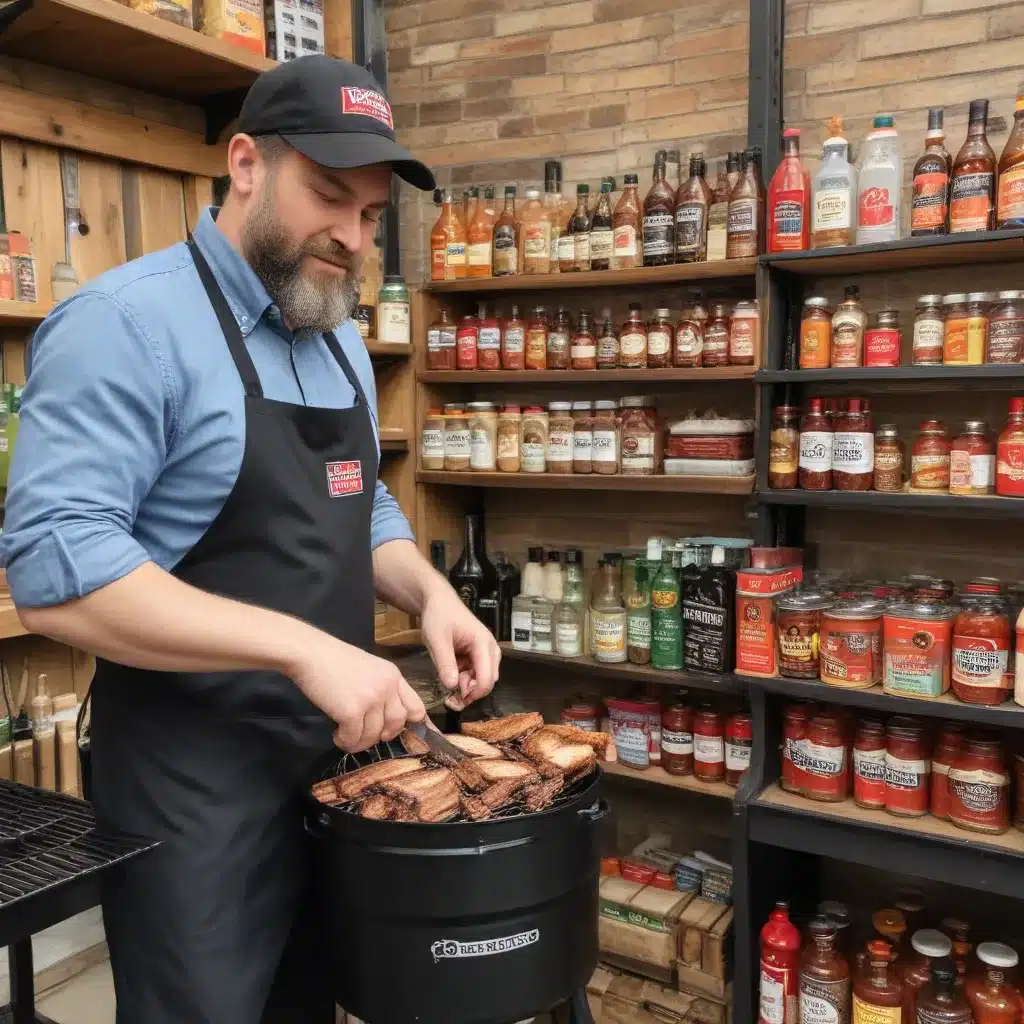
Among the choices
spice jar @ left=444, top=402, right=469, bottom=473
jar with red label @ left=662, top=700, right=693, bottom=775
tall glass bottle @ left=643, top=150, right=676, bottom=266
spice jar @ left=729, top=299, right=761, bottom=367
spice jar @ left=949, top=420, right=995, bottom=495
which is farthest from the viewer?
spice jar @ left=444, top=402, right=469, bottom=473

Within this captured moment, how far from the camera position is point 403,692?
1.17 meters

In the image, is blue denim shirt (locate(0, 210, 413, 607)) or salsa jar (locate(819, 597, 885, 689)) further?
salsa jar (locate(819, 597, 885, 689))

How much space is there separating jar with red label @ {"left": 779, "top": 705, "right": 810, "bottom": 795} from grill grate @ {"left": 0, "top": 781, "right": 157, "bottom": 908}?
1.65 meters

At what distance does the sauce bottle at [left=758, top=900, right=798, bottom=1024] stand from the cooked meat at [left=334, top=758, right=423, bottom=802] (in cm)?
138

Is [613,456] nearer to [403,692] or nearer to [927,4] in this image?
[927,4]

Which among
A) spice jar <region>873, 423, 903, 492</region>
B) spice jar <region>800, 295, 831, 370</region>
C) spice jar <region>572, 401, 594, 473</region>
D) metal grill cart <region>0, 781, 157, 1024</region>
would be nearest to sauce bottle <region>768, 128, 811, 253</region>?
spice jar <region>800, 295, 831, 370</region>

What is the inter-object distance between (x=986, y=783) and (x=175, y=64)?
264cm

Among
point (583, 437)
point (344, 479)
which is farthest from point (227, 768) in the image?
point (583, 437)

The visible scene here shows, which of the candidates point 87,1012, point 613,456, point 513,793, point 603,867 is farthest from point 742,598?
point 87,1012

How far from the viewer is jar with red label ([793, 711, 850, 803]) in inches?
92.8

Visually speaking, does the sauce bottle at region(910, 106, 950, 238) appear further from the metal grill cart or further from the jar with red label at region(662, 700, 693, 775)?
the metal grill cart

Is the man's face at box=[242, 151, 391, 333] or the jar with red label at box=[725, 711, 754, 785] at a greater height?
the man's face at box=[242, 151, 391, 333]

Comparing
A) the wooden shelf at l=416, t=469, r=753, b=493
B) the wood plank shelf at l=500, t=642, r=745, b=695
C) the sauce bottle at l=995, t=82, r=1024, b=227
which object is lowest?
the wood plank shelf at l=500, t=642, r=745, b=695

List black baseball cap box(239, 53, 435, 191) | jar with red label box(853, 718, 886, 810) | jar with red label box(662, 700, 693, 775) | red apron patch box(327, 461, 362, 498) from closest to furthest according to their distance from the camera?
black baseball cap box(239, 53, 435, 191), red apron patch box(327, 461, 362, 498), jar with red label box(853, 718, 886, 810), jar with red label box(662, 700, 693, 775)
